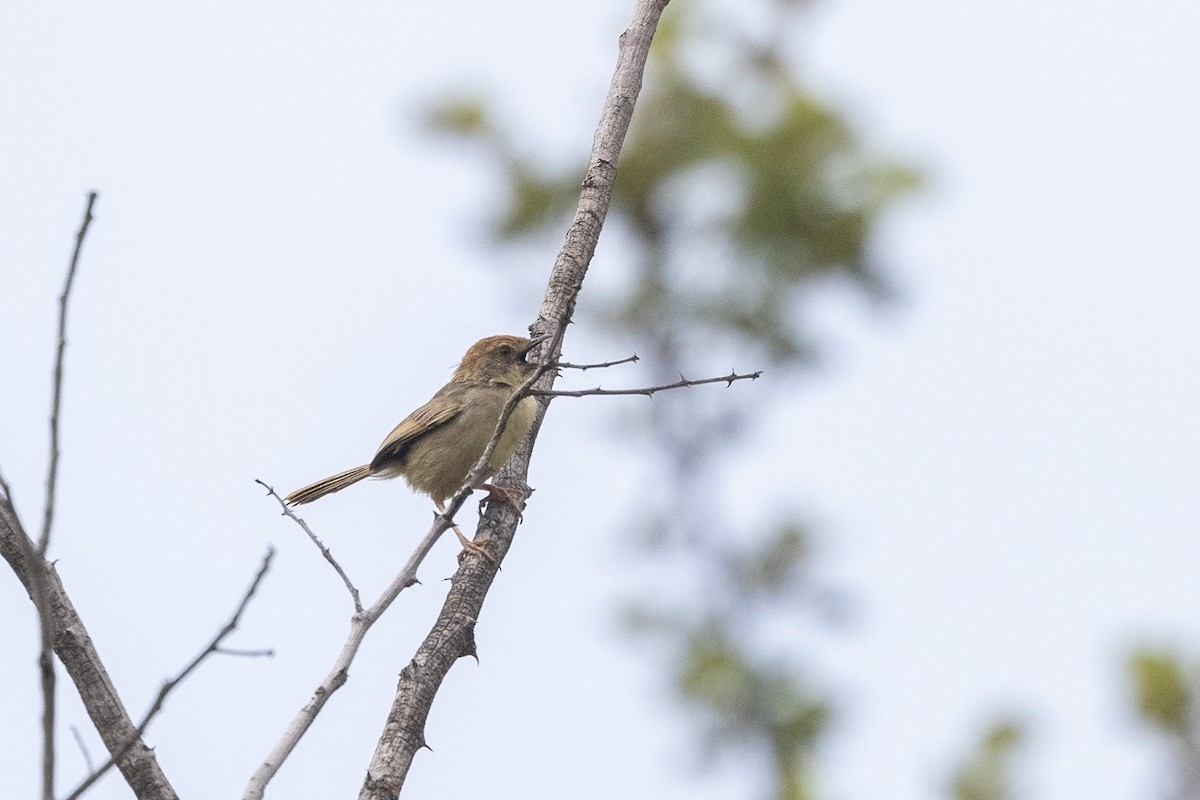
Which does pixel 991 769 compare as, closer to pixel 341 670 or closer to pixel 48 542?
pixel 341 670

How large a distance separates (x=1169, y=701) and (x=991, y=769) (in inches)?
27.9

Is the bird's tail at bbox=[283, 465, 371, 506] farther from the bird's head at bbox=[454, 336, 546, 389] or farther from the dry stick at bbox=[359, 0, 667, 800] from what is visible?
the dry stick at bbox=[359, 0, 667, 800]

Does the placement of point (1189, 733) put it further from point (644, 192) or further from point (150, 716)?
point (644, 192)

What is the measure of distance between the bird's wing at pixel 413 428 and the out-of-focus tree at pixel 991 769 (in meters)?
3.39

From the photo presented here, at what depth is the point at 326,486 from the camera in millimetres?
7559

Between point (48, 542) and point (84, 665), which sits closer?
point (48, 542)

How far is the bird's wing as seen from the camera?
7.14 metres

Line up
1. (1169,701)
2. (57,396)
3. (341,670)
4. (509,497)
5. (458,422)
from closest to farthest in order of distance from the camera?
1. (57,396)
2. (341,670)
3. (1169,701)
4. (509,497)
5. (458,422)

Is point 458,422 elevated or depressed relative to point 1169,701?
elevated

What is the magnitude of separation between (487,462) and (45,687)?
5.75ft

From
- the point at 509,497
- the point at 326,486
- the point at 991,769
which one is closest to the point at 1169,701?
the point at 991,769

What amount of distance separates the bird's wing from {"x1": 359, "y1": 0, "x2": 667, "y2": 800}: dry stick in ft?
3.67

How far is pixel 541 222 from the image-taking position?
9203 millimetres

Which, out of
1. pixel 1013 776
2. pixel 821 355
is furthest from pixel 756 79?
pixel 1013 776
